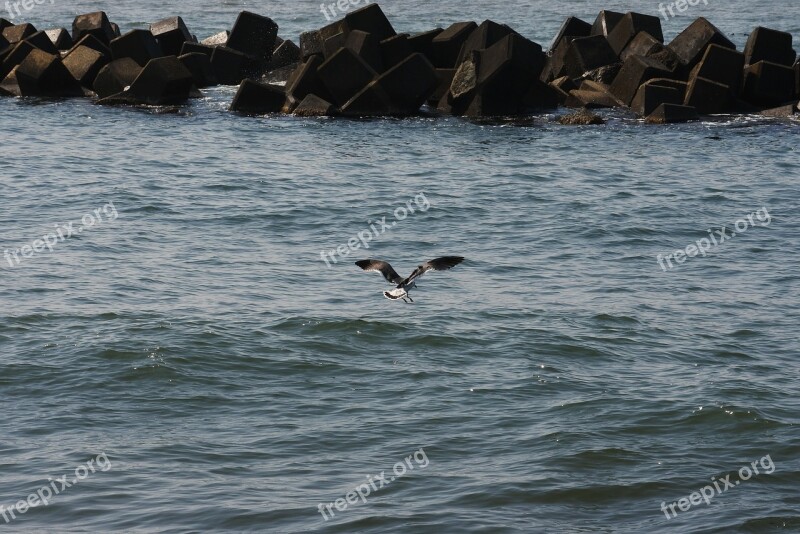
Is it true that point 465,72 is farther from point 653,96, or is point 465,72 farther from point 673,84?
point 673,84

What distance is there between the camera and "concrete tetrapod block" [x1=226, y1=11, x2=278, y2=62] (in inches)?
1507

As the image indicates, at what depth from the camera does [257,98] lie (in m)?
32.7

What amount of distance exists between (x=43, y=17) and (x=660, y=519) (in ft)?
161

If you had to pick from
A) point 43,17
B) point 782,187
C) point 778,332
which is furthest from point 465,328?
point 43,17

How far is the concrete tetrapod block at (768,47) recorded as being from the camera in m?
32.3

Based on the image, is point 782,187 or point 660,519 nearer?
point 660,519

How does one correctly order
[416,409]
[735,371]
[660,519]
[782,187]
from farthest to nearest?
1. [782,187]
2. [735,371]
3. [416,409]
4. [660,519]

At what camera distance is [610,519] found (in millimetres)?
11602

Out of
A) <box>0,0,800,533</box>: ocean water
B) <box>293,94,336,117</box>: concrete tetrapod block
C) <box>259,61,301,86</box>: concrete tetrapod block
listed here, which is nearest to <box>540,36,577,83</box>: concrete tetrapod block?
<box>0,0,800,533</box>: ocean water

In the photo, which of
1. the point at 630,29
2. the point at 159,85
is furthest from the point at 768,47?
the point at 159,85

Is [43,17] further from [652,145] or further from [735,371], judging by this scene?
[735,371]

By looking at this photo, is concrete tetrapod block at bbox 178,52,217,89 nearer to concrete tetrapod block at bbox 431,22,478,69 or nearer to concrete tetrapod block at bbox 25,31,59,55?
concrete tetrapod block at bbox 25,31,59,55

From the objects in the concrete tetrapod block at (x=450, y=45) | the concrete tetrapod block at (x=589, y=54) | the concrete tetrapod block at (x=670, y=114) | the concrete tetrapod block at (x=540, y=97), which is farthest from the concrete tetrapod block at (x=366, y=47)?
the concrete tetrapod block at (x=670, y=114)

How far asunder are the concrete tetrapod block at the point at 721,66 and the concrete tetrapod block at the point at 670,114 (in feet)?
3.19
